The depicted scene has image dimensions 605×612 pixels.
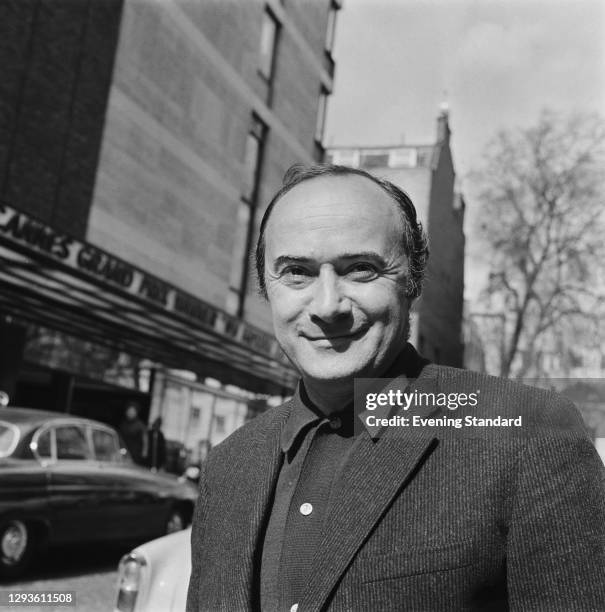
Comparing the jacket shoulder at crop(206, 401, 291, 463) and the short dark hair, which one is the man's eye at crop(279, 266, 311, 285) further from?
the jacket shoulder at crop(206, 401, 291, 463)

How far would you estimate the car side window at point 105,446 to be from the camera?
768cm

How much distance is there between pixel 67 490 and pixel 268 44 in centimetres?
1561

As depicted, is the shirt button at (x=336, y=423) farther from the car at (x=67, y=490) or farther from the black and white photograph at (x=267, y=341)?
the car at (x=67, y=490)

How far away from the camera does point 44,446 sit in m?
6.90

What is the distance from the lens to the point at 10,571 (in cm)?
630

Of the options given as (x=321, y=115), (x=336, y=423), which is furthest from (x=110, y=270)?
(x=321, y=115)

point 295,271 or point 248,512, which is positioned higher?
point 295,271

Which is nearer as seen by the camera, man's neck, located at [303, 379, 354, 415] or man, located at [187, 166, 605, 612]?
man, located at [187, 166, 605, 612]

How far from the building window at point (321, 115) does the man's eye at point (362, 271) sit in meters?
21.7

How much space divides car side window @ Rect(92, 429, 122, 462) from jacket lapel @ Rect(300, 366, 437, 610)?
6.69 metres

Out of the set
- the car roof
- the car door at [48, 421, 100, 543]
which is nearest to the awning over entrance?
the car roof

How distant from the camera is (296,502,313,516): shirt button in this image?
152 cm

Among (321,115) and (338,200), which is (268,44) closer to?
(321,115)

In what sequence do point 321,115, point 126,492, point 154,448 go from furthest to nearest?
point 321,115
point 154,448
point 126,492
